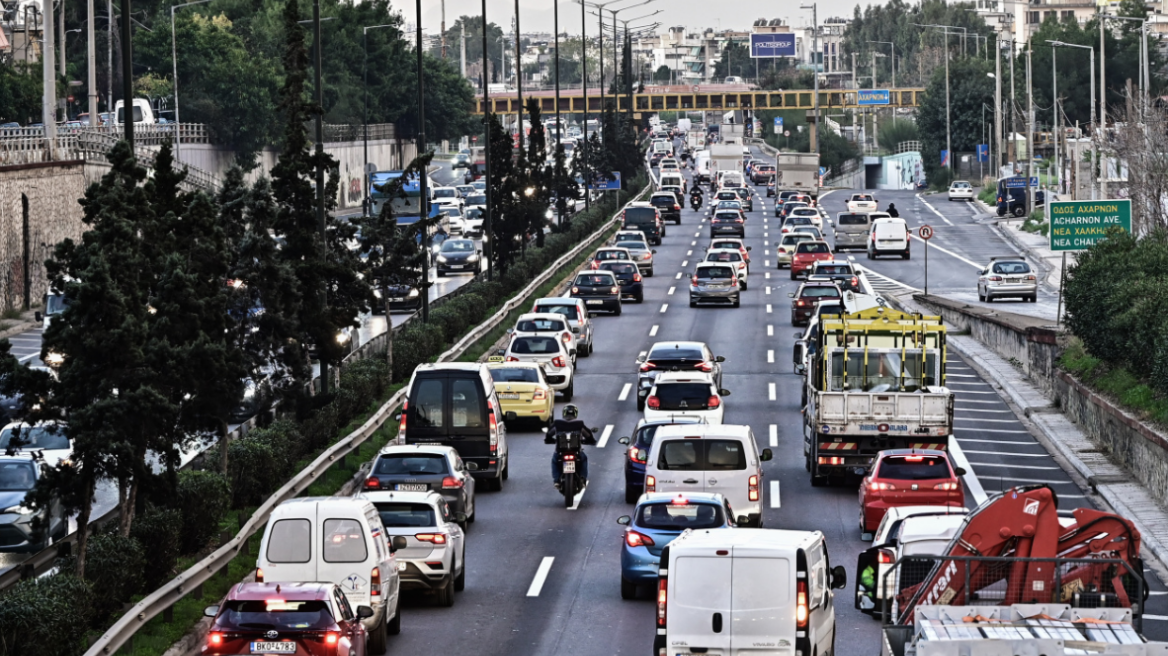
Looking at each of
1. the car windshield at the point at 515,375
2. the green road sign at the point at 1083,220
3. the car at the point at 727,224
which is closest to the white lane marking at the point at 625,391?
the car windshield at the point at 515,375

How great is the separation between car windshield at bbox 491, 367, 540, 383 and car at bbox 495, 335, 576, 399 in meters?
4.19

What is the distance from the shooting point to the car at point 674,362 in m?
39.6

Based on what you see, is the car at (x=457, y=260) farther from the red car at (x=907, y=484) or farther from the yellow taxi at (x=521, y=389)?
the red car at (x=907, y=484)

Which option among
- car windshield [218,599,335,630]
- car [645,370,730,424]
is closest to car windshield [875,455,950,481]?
car [645,370,730,424]

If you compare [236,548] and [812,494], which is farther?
[812,494]

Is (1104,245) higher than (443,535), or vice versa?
(1104,245)

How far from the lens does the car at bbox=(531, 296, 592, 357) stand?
49.0 metres

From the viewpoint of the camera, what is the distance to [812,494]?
3100 centimetres

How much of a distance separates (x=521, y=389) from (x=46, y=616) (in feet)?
68.3

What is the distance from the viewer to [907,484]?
26.7 meters

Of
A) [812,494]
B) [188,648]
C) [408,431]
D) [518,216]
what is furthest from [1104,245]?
[188,648]

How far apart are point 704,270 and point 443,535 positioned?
133 ft

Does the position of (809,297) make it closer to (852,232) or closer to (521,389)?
(521,389)

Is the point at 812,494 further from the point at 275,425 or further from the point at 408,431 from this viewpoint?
the point at 275,425
